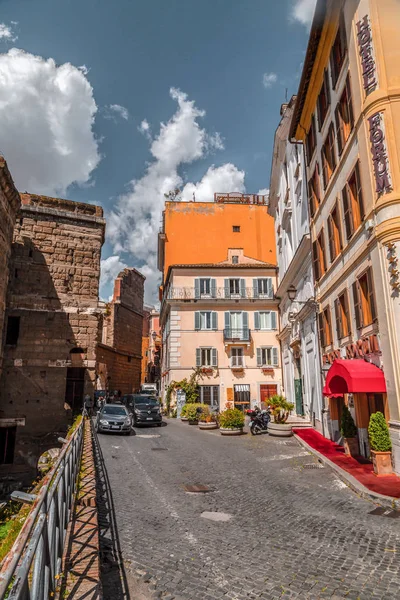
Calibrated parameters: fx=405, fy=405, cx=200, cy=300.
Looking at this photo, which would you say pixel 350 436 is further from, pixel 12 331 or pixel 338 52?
pixel 12 331

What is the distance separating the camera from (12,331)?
20859 millimetres

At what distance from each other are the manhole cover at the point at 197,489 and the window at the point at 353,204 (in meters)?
8.64

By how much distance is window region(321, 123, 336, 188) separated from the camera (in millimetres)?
14941

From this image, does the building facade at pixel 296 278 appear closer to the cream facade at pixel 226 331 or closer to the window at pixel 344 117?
the cream facade at pixel 226 331

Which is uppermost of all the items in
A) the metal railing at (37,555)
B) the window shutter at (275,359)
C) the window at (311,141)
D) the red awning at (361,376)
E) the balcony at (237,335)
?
the window at (311,141)

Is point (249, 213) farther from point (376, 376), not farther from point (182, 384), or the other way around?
point (376, 376)

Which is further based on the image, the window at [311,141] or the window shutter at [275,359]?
the window shutter at [275,359]

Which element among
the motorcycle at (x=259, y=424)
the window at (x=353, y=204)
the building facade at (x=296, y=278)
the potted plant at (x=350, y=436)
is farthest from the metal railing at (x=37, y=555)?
the motorcycle at (x=259, y=424)

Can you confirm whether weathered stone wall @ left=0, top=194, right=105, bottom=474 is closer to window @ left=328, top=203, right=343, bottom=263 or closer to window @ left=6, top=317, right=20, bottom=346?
window @ left=6, top=317, right=20, bottom=346

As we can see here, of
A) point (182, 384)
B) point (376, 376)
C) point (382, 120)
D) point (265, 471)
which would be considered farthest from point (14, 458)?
point (382, 120)

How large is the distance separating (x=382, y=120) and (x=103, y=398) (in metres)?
23.5

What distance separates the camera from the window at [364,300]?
1134cm

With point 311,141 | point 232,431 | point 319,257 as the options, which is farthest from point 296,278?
point 232,431

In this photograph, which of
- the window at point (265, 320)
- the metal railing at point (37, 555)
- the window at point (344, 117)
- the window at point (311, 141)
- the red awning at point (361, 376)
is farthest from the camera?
the window at point (265, 320)
